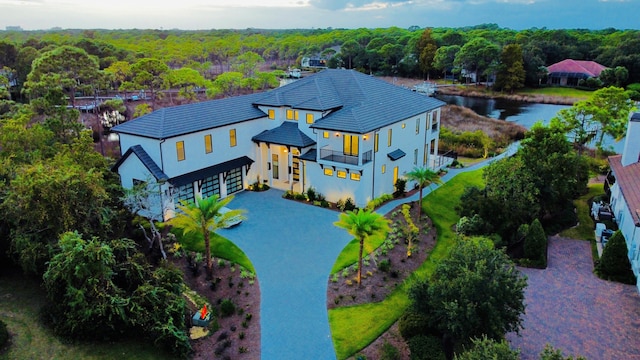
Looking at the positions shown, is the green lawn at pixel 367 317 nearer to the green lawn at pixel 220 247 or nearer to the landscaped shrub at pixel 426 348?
the landscaped shrub at pixel 426 348

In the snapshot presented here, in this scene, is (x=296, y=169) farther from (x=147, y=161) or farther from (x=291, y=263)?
(x=291, y=263)

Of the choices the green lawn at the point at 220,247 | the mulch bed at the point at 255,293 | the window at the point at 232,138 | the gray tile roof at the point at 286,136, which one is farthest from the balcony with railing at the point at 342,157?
the green lawn at the point at 220,247

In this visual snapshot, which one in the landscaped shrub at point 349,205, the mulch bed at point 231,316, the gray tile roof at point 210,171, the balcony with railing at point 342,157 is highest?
the balcony with railing at point 342,157

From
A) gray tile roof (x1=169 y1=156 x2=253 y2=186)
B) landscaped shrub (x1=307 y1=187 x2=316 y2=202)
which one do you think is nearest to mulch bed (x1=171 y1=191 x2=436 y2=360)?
gray tile roof (x1=169 y1=156 x2=253 y2=186)

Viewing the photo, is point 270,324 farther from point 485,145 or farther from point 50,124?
point 485,145

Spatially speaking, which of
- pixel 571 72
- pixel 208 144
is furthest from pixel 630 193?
pixel 571 72

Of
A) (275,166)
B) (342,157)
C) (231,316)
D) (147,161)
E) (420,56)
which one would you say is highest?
(420,56)

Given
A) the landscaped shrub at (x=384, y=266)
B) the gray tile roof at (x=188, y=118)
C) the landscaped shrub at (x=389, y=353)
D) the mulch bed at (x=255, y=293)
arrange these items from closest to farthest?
1. the landscaped shrub at (x=389, y=353)
2. the mulch bed at (x=255, y=293)
3. the landscaped shrub at (x=384, y=266)
4. the gray tile roof at (x=188, y=118)
